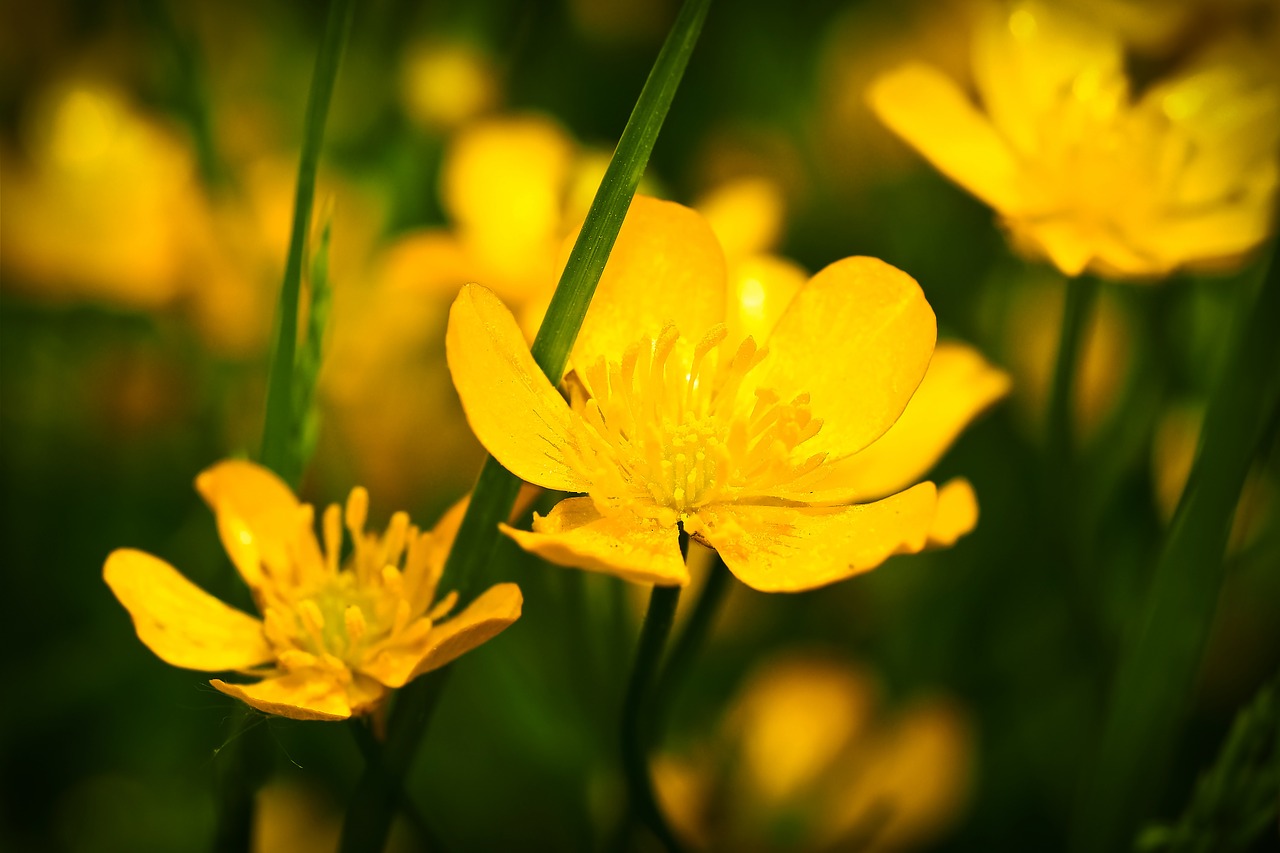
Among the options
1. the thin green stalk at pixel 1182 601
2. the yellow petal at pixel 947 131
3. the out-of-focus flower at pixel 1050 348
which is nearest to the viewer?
the thin green stalk at pixel 1182 601

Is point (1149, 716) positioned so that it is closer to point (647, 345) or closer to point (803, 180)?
point (647, 345)

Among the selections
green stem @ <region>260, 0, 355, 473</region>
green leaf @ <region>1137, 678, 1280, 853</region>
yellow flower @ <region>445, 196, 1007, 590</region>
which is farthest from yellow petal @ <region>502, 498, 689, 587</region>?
green leaf @ <region>1137, 678, 1280, 853</region>

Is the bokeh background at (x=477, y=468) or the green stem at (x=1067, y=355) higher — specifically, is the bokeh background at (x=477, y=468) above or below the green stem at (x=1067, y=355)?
below

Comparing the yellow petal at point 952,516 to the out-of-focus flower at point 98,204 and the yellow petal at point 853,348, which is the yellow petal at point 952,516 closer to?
the yellow petal at point 853,348

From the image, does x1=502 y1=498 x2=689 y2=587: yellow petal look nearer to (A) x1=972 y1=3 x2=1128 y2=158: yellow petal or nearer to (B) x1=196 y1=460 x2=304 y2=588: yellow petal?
(B) x1=196 y1=460 x2=304 y2=588: yellow petal

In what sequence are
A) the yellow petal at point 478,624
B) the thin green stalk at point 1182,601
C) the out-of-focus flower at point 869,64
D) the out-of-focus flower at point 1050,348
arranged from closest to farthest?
the yellow petal at point 478,624
the thin green stalk at point 1182,601
the out-of-focus flower at point 1050,348
the out-of-focus flower at point 869,64

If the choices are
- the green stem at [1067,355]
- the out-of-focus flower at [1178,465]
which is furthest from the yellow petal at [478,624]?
the out-of-focus flower at [1178,465]
